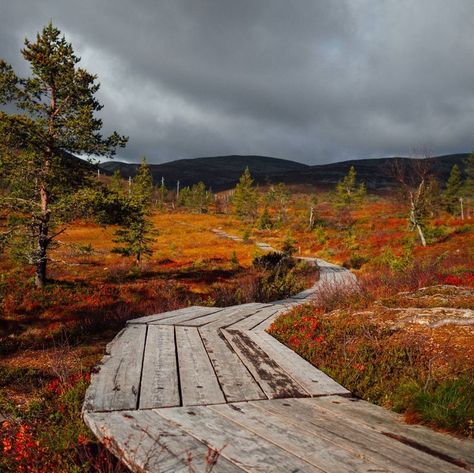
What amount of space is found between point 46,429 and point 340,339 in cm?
388

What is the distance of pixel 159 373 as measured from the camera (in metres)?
3.64

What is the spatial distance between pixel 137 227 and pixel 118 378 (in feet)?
84.1

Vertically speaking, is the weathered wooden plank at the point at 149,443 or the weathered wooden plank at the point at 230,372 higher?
the weathered wooden plank at the point at 149,443

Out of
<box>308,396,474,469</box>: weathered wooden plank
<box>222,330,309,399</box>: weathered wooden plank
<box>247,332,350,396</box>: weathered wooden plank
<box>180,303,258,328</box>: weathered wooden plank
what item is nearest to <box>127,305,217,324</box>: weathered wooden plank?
<box>180,303,258,328</box>: weathered wooden plank

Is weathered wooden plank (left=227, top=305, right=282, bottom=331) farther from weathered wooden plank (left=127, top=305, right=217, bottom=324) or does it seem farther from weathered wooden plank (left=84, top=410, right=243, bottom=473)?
weathered wooden plank (left=84, top=410, right=243, bottom=473)

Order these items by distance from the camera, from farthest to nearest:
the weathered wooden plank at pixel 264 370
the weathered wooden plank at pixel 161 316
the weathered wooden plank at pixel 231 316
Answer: the weathered wooden plank at pixel 161 316 < the weathered wooden plank at pixel 231 316 < the weathered wooden plank at pixel 264 370

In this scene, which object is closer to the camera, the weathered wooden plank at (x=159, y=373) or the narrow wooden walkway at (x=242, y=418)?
the narrow wooden walkway at (x=242, y=418)

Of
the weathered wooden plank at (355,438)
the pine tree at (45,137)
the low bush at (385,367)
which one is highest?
the pine tree at (45,137)

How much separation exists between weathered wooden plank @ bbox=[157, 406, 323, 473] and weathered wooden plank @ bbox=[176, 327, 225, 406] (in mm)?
198

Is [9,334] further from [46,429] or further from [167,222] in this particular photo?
[167,222]

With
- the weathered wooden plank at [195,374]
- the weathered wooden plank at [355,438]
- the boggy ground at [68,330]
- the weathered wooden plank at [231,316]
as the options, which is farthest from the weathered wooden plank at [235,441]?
the weathered wooden plank at [231,316]

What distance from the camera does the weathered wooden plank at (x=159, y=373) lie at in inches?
119

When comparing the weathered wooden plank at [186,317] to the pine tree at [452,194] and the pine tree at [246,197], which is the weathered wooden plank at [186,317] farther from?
the pine tree at [452,194]

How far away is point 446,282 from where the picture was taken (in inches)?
403
